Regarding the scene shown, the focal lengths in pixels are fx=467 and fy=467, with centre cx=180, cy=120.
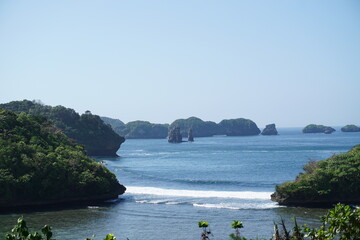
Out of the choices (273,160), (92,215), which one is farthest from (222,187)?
(273,160)

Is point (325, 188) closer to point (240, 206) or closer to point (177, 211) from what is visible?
point (240, 206)

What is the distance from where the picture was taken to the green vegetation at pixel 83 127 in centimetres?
9625

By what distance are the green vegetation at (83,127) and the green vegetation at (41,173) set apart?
1958 inches

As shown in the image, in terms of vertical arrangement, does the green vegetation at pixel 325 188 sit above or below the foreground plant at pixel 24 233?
below

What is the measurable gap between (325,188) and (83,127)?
69747 mm

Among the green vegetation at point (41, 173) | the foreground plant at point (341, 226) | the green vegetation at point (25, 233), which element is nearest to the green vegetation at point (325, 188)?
the green vegetation at point (41, 173)

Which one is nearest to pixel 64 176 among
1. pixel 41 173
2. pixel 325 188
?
pixel 41 173

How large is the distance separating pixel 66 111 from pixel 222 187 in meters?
59.0

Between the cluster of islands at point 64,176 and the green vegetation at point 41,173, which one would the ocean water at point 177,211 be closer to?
the cluster of islands at point 64,176

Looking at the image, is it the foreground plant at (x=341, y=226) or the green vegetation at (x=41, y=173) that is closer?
the foreground plant at (x=341, y=226)

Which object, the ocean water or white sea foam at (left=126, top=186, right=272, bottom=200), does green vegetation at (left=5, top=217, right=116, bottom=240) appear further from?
white sea foam at (left=126, top=186, right=272, bottom=200)

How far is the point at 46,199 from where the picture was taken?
38.3 m

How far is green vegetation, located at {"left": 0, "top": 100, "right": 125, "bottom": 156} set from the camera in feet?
316

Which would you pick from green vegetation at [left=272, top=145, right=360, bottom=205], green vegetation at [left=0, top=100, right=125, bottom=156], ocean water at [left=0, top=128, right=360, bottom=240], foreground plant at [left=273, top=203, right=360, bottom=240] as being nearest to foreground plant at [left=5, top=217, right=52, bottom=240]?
foreground plant at [left=273, top=203, right=360, bottom=240]
